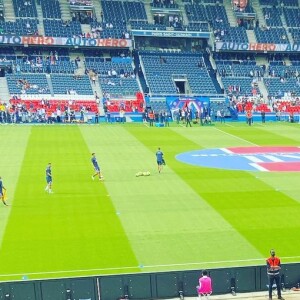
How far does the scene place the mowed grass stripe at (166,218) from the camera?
19812 millimetres

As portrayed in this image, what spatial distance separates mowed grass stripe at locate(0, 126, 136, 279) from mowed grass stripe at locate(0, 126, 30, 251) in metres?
0.38

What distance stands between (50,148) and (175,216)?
67.5 feet

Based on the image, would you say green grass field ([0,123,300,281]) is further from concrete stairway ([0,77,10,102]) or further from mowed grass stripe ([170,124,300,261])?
concrete stairway ([0,77,10,102])

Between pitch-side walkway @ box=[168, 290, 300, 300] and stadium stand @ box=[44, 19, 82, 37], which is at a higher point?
stadium stand @ box=[44, 19, 82, 37]

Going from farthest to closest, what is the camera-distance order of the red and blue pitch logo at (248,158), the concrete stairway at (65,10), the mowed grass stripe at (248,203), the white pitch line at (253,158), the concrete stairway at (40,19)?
the concrete stairway at (65,10)
the concrete stairway at (40,19)
the white pitch line at (253,158)
the red and blue pitch logo at (248,158)
the mowed grass stripe at (248,203)

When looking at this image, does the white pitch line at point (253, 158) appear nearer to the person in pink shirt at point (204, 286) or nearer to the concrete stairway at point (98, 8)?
the person in pink shirt at point (204, 286)

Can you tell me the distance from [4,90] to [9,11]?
12796 millimetres

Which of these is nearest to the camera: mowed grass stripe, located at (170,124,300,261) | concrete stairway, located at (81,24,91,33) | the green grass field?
the green grass field

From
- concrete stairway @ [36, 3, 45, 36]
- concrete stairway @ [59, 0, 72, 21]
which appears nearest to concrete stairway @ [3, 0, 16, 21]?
concrete stairway @ [36, 3, 45, 36]

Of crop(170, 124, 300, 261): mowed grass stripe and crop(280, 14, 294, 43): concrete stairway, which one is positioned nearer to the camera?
crop(170, 124, 300, 261): mowed grass stripe

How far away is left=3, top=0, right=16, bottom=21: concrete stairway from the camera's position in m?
73.2

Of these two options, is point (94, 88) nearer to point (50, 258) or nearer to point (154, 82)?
point (154, 82)

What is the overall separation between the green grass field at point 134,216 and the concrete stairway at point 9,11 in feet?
117

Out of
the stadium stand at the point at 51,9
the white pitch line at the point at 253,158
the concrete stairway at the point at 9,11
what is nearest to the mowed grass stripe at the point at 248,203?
the white pitch line at the point at 253,158
